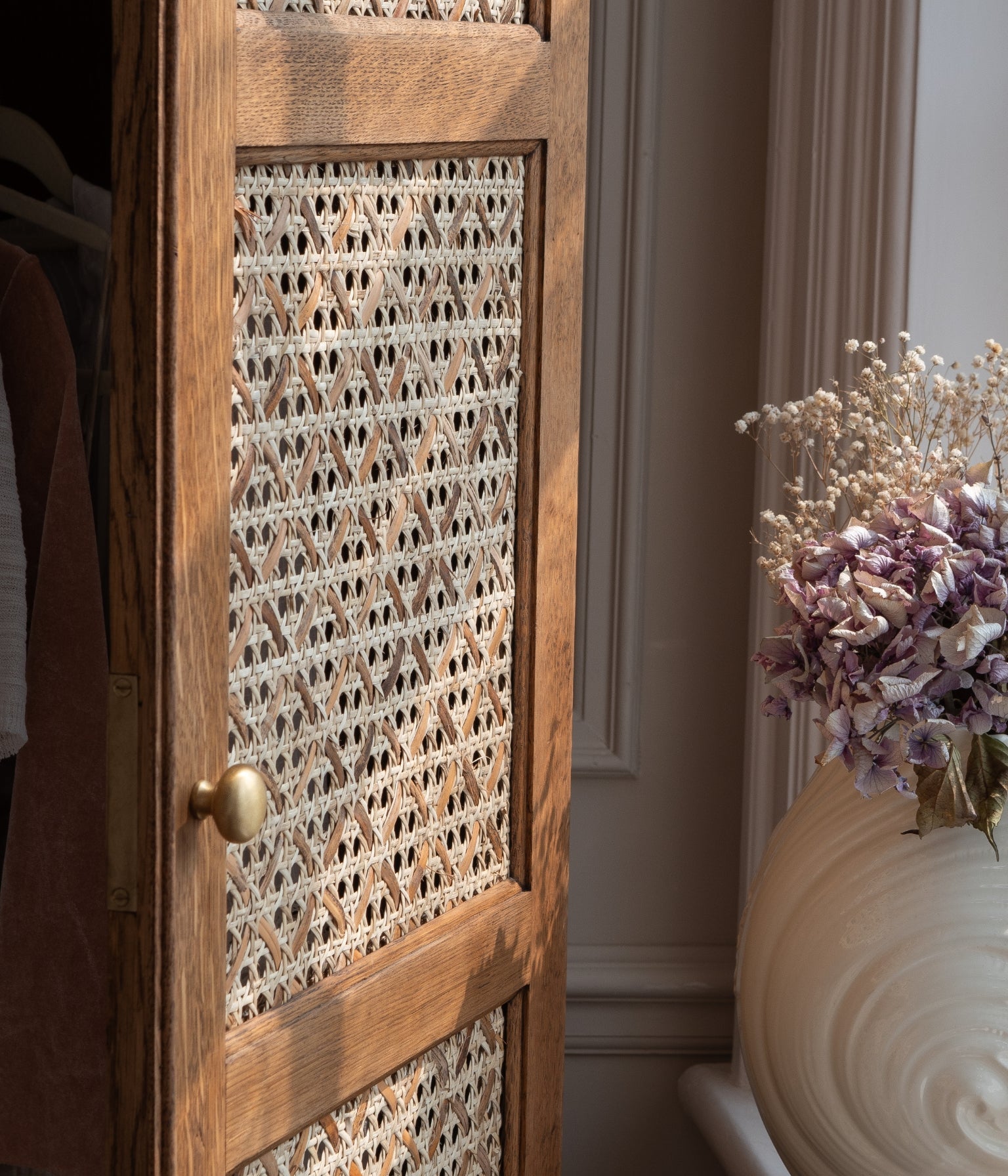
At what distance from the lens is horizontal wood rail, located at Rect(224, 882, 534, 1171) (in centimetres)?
106

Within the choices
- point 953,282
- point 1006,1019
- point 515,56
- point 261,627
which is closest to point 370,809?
point 261,627

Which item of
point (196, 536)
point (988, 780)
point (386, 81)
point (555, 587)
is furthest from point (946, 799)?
point (386, 81)

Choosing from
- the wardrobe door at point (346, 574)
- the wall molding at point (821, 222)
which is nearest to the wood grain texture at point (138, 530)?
the wardrobe door at point (346, 574)

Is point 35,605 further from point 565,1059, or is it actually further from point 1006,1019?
point 565,1059

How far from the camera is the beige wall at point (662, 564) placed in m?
1.79

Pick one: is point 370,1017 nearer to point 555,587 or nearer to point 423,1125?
point 423,1125

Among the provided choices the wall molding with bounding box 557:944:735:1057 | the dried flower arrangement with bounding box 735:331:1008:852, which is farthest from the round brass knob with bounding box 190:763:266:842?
the wall molding with bounding box 557:944:735:1057

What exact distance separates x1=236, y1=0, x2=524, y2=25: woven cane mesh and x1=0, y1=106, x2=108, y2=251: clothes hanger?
1.15 ft

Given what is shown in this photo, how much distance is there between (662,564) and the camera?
188 centimetres

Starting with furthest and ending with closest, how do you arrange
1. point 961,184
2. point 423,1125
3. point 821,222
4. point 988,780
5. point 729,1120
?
point 729,1120
point 821,222
point 961,184
point 423,1125
point 988,780

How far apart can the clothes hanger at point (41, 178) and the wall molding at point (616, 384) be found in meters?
0.73

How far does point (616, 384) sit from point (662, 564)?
0.85ft

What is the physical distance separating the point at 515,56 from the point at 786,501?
0.70 meters

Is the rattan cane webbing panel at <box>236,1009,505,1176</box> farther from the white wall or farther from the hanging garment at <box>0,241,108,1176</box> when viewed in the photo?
the white wall
